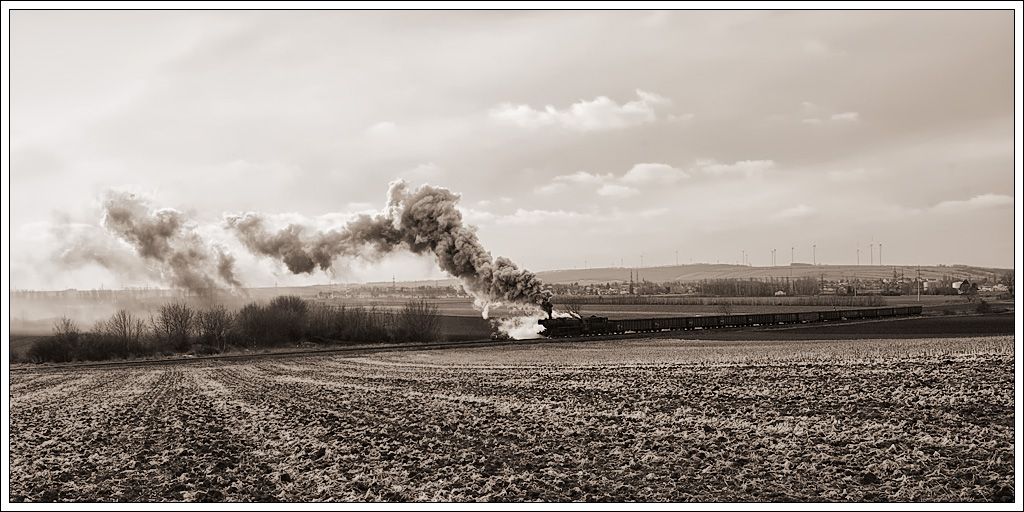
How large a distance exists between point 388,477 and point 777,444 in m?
9.45

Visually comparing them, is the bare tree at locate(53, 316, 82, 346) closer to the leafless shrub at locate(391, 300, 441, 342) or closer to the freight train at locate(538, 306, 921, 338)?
the leafless shrub at locate(391, 300, 441, 342)

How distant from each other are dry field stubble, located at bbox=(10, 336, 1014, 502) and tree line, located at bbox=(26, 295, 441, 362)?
3077 centimetres

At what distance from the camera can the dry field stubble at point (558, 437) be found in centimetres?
1383

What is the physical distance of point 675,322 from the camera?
74688 millimetres

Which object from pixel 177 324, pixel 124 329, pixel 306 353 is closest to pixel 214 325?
pixel 177 324

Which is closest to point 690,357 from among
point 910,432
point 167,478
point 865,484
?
point 910,432

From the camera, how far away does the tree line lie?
2351 inches

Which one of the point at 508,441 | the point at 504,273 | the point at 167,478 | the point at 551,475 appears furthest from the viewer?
the point at 504,273

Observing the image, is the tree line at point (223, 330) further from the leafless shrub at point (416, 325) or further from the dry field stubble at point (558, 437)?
the dry field stubble at point (558, 437)

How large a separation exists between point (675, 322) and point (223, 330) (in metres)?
48.9

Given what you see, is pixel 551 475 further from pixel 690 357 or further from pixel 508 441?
pixel 690 357

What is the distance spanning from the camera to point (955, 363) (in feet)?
89.0

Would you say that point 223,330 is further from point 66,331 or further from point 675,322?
point 675,322

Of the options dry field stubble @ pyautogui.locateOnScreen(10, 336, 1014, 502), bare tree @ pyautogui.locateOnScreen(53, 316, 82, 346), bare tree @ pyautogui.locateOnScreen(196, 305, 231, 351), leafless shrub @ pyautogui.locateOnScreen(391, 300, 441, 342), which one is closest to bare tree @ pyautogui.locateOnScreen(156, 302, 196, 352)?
bare tree @ pyautogui.locateOnScreen(196, 305, 231, 351)
